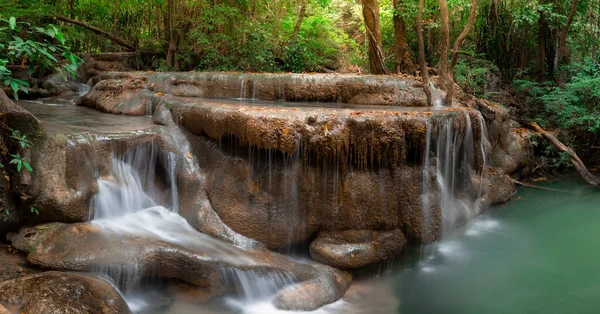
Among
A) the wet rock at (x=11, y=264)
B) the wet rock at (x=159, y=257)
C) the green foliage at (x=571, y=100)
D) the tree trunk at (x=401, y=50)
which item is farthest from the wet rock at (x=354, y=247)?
the green foliage at (x=571, y=100)

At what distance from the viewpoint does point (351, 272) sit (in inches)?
234

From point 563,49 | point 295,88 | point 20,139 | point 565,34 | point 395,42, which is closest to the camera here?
point 20,139

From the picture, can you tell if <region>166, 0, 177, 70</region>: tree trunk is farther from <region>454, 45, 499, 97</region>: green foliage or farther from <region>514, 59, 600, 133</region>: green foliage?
<region>514, 59, 600, 133</region>: green foliage

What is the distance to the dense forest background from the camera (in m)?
11.5

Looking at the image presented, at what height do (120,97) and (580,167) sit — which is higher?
(120,97)

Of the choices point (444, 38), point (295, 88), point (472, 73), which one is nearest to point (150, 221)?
point (295, 88)

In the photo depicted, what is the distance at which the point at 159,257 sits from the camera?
499cm

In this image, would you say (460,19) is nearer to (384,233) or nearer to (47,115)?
(384,233)

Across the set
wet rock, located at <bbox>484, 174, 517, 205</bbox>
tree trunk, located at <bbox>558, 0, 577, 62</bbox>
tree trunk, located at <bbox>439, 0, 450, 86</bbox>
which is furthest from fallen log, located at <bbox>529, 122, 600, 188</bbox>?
tree trunk, located at <bbox>558, 0, 577, 62</bbox>

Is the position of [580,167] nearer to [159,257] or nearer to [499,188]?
[499,188]

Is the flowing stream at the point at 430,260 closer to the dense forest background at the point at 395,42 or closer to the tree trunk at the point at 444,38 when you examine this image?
the tree trunk at the point at 444,38

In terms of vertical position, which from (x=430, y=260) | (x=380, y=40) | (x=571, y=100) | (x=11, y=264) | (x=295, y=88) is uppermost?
(x=380, y=40)

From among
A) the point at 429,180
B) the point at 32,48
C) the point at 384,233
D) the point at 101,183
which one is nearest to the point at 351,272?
the point at 384,233

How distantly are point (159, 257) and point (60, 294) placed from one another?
3.64 feet
